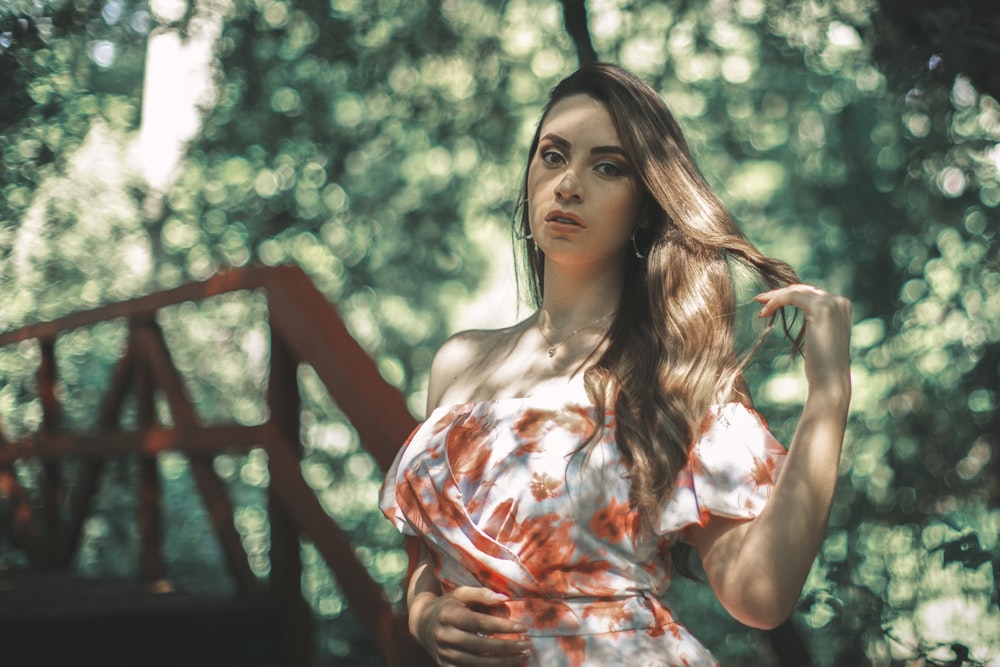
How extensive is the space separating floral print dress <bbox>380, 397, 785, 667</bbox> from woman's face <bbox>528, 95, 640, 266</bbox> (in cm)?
33

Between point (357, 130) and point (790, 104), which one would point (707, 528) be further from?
point (357, 130)

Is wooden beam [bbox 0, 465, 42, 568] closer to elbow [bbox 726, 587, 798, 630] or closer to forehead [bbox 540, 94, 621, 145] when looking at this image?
forehead [bbox 540, 94, 621, 145]

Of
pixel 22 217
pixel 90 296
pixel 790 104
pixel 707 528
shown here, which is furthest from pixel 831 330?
pixel 90 296

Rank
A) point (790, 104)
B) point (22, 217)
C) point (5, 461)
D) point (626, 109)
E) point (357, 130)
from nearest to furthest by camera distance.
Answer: point (626, 109) → point (5, 461) → point (22, 217) → point (790, 104) → point (357, 130)

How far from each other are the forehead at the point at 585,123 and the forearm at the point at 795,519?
2.05 feet

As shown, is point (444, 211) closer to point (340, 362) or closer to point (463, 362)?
point (340, 362)

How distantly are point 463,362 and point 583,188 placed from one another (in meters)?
0.45

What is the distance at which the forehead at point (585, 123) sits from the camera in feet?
6.38

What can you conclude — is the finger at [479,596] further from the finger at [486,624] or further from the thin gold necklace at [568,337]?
the thin gold necklace at [568,337]

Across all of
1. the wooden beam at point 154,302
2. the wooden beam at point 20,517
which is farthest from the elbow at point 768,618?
the wooden beam at point 20,517

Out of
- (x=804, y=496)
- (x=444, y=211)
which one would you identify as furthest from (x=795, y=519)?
(x=444, y=211)

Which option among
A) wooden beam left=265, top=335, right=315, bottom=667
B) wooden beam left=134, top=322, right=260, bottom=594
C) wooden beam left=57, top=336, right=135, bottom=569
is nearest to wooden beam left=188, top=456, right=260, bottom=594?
wooden beam left=134, top=322, right=260, bottom=594

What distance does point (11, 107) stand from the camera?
3.75 m

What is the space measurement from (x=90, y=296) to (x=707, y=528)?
19.2 ft
